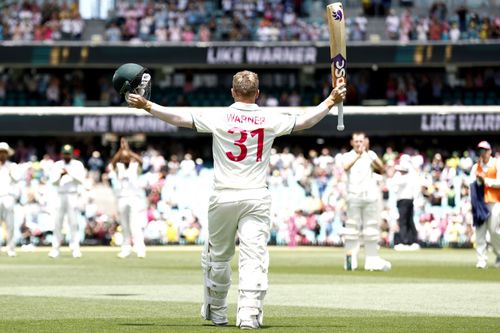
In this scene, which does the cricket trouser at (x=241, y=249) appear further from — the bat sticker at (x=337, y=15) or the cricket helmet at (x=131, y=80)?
the bat sticker at (x=337, y=15)

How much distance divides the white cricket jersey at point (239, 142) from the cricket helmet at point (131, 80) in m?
0.58

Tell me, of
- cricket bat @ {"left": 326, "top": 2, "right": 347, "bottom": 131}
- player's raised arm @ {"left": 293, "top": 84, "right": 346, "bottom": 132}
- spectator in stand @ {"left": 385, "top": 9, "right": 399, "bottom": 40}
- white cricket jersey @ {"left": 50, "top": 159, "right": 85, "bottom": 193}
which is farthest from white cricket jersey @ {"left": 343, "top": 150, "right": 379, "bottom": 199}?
spectator in stand @ {"left": 385, "top": 9, "right": 399, "bottom": 40}

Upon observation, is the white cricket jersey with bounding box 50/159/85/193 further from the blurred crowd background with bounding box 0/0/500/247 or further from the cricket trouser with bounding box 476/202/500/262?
the blurred crowd background with bounding box 0/0/500/247

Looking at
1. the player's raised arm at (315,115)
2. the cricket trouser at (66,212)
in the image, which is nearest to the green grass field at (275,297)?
the cricket trouser at (66,212)

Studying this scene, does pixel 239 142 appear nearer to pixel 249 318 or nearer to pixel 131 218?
pixel 249 318

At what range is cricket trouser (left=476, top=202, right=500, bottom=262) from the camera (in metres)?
22.8

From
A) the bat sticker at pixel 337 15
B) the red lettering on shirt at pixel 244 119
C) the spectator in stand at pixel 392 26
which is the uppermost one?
the spectator in stand at pixel 392 26

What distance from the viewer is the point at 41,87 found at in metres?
52.6

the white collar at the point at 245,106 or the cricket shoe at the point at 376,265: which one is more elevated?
the white collar at the point at 245,106

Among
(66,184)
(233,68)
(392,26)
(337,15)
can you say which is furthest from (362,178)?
(233,68)

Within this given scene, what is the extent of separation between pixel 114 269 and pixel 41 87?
31.6 m

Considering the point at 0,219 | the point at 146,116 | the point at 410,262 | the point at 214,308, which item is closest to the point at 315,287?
the point at 214,308

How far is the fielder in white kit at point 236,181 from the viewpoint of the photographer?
11570 millimetres

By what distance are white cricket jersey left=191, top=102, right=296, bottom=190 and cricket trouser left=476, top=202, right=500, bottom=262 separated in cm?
1181
